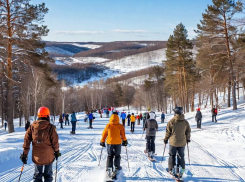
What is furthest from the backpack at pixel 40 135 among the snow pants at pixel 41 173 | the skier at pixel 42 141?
the snow pants at pixel 41 173

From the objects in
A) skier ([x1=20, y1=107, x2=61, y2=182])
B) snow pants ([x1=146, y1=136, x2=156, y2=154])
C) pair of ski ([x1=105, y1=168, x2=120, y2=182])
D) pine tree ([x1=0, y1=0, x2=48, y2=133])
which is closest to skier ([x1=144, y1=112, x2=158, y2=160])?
snow pants ([x1=146, y1=136, x2=156, y2=154])

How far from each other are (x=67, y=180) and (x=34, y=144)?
6.52 ft

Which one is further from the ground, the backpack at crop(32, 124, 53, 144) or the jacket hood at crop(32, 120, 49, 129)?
the jacket hood at crop(32, 120, 49, 129)

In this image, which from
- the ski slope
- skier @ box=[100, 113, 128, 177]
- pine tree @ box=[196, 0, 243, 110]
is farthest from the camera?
pine tree @ box=[196, 0, 243, 110]

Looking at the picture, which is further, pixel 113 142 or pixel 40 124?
pixel 113 142

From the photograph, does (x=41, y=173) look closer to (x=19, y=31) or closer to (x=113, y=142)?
(x=113, y=142)

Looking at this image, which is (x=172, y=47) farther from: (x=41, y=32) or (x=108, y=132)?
(x=108, y=132)

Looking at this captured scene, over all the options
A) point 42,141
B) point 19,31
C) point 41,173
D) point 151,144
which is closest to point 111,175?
point 41,173

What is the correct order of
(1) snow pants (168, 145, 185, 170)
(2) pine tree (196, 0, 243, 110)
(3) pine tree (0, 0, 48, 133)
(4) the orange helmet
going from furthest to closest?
(2) pine tree (196, 0, 243, 110)
(3) pine tree (0, 0, 48, 133)
(1) snow pants (168, 145, 185, 170)
(4) the orange helmet

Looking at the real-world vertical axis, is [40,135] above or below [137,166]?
above

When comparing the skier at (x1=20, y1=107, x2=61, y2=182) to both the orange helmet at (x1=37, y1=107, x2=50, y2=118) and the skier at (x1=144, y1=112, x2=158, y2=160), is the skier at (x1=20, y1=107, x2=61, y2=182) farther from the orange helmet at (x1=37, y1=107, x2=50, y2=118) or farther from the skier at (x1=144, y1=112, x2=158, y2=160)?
the skier at (x1=144, y1=112, x2=158, y2=160)

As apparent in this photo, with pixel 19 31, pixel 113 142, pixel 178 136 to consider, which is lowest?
pixel 113 142

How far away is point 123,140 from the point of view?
625cm

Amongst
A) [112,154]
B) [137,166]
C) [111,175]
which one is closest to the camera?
[111,175]
